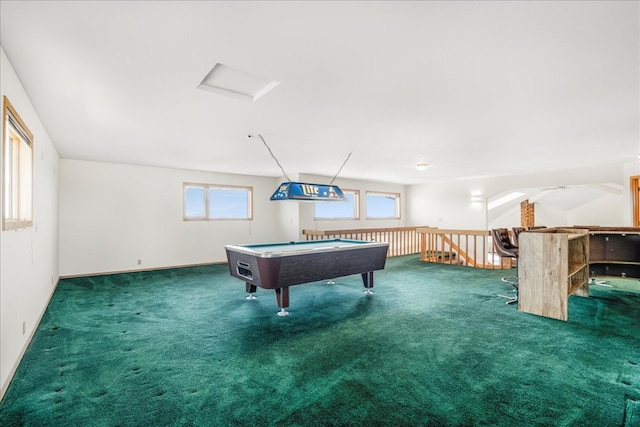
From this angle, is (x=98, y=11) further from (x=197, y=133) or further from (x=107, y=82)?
(x=197, y=133)

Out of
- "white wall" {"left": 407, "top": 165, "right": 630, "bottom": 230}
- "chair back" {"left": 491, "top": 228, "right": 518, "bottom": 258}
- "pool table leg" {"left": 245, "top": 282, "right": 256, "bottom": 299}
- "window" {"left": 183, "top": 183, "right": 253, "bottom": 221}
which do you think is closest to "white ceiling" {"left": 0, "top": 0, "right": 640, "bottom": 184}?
"chair back" {"left": 491, "top": 228, "right": 518, "bottom": 258}

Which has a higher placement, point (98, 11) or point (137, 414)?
point (98, 11)

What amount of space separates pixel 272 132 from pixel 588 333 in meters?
4.34

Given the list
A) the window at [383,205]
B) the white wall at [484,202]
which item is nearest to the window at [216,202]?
the window at [383,205]

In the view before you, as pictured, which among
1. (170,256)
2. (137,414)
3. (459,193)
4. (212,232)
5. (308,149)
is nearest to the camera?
(137,414)

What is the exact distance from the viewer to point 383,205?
436 inches

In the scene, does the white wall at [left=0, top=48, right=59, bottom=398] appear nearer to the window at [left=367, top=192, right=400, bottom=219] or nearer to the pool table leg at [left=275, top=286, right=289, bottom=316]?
the pool table leg at [left=275, top=286, right=289, bottom=316]

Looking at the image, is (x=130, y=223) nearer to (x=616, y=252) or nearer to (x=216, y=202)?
(x=216, y=202)

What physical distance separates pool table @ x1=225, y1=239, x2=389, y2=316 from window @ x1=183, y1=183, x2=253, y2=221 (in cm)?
381

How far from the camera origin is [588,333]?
324 cm

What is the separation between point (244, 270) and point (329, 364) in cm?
201

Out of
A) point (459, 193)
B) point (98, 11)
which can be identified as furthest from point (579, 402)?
point (459, 193)

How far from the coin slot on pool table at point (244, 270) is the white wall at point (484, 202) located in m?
7.90

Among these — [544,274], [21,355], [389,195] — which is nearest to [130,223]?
[21,355]
